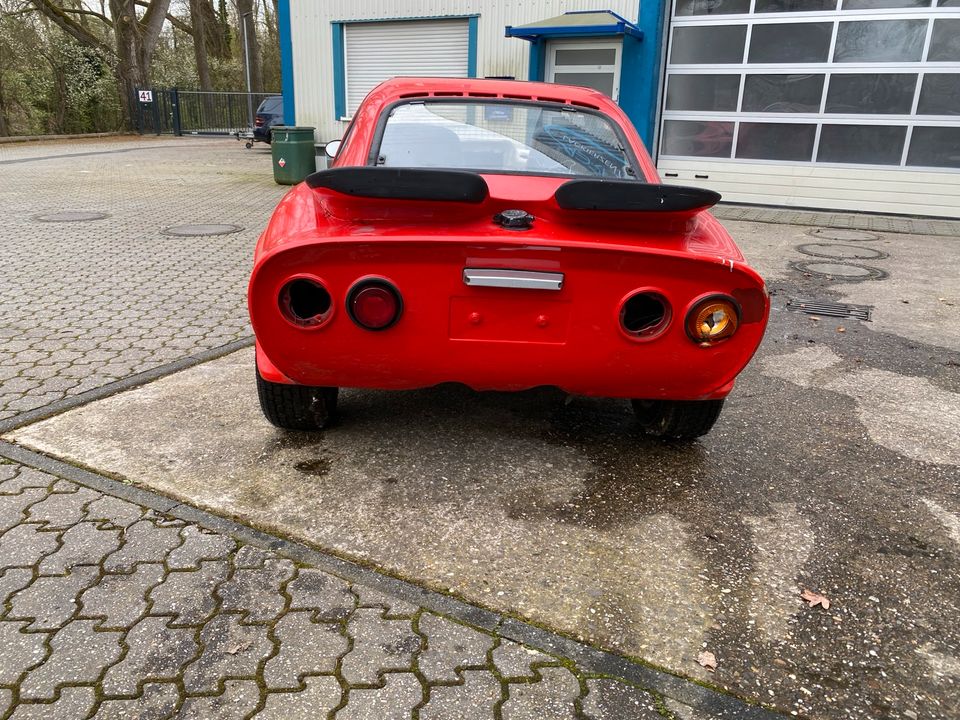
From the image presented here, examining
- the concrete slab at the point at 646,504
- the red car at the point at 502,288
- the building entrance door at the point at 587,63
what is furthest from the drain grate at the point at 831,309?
the building entrance door at the point at 587,63

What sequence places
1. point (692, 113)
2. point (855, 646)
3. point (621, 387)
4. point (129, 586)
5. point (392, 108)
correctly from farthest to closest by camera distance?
point (692, 113) → point (392, 108) → point (621, 387) → point (129, 586) → point (855, 646)

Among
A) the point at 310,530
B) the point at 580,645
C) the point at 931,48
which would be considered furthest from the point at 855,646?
the point at 931,48

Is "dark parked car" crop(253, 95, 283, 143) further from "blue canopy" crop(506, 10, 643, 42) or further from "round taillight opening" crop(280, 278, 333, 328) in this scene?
"round taillight opening" crop(280, 278, 333, 328)

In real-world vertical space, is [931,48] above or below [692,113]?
above

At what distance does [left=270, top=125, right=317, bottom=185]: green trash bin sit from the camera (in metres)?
13.1

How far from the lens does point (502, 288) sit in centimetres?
267

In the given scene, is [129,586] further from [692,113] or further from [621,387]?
[692,113]

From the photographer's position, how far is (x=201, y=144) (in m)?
24.8

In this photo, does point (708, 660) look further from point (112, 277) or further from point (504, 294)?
point (112, 277)

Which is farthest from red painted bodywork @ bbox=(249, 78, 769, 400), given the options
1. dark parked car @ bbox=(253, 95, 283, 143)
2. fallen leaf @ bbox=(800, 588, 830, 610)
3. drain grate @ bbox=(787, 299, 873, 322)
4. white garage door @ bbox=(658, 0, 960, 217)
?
dark parked car @ bbox=(253, 95, 283, 143)

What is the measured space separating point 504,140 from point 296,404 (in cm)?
155

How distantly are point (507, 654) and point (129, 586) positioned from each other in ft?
4.07

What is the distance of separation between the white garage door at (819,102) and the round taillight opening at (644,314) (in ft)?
34.1

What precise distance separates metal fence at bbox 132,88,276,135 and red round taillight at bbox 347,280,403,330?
28.2 m
